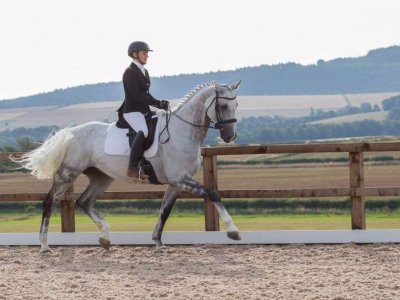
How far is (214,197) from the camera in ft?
34.3

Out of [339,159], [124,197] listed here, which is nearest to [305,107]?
[339,159]

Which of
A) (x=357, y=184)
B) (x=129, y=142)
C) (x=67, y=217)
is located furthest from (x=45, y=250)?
(x=357, y=184)

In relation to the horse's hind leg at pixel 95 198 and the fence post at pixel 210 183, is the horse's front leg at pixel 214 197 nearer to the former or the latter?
the fence post at pixel 210 183

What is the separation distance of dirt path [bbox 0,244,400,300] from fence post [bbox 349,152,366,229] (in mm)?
Result: 578

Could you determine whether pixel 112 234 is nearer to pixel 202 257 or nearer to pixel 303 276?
pixel 202 257

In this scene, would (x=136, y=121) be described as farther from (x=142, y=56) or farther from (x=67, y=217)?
(x=67, y=217)

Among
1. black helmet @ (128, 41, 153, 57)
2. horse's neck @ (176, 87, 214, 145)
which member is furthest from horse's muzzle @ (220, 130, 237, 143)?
black helmet @ (128, 41, 153, 57)

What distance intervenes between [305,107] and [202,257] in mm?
145675

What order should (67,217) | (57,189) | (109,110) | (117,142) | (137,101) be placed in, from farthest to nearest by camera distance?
(109,110), (67,217), (57,189), (117,142), (137,101)

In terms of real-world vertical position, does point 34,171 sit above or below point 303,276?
above

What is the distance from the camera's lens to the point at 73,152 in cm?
1145

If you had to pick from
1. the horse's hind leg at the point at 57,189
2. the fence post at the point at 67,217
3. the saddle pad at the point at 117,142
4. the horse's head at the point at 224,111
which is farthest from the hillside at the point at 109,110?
the horse's head at the point at 224,111

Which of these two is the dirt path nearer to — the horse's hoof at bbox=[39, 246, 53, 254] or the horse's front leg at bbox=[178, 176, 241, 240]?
the horse's hoof at bbox=[39, 246, 53, 254]

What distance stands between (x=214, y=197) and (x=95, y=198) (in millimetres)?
1974
